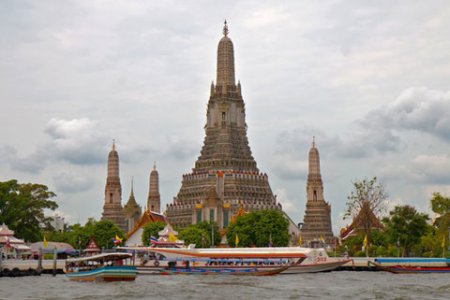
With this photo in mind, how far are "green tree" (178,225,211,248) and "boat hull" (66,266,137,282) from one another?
4737 centimetres

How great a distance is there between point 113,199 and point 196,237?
44761 millimetres

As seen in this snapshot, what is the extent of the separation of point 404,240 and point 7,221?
4889 cm

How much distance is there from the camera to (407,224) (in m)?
109

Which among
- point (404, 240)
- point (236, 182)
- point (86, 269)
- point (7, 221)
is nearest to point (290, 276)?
point (86, 269)

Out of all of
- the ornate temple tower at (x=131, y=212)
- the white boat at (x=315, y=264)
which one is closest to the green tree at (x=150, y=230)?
the ornate temple tower at (x=131, y=212)

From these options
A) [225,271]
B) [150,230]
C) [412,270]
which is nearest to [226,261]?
[225,271]

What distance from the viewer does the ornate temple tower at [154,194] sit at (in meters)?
178

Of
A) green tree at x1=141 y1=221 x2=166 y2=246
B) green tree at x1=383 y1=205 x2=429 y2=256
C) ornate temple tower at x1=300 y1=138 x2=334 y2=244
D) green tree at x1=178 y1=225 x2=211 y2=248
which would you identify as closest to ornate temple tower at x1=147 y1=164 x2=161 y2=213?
ornate temple tower at x1=300 y1=138 x2=334 y2=244

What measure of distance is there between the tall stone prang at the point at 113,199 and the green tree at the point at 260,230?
135 feet

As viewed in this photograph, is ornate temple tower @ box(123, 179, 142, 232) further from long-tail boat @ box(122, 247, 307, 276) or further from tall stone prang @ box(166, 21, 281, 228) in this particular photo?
long-tail boat @ box(122, 247, 307, 276)

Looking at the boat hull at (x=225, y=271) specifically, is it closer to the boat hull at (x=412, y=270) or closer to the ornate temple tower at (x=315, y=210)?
the boat hull at (x=412, y=270)

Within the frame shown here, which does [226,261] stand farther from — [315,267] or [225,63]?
[225,63]

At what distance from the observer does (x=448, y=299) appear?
197ft

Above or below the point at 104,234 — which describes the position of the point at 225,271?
below
